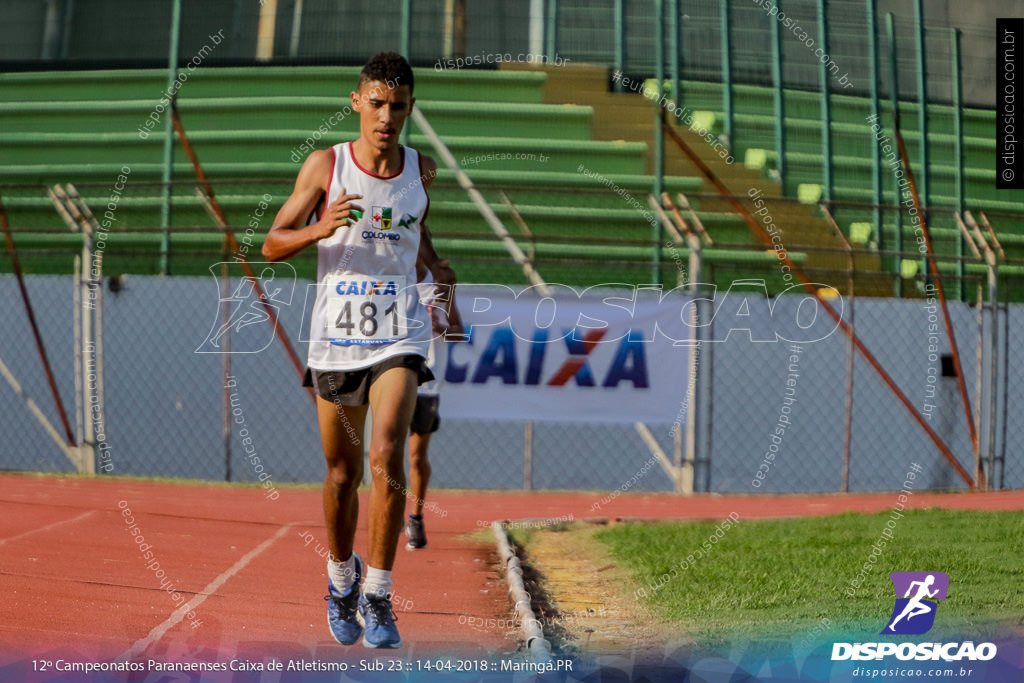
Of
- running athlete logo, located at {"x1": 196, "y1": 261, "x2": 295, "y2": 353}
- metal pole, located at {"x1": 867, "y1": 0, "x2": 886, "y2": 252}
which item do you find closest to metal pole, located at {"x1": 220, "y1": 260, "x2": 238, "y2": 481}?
running athlete logo, located at {"x1": 196, "y1": 261, "x2": 295, "y2": 353}

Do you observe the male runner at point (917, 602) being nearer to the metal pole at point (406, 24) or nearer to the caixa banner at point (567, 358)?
the caixa banner at point (567, 358)

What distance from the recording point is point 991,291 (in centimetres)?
1109

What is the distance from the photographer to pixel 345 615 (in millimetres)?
4691

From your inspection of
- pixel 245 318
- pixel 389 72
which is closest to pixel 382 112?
pixel 389 72

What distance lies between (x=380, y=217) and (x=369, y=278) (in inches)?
9.2

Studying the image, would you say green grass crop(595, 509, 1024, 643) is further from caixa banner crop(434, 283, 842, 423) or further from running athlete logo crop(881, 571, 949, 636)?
caixa banner crop(434, 283, 842, 423)

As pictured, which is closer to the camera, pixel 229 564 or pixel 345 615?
pixel 345 615

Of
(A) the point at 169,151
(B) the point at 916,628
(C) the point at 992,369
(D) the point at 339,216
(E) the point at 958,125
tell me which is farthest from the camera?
(E) the point at 958,125

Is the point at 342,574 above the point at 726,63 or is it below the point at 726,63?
below

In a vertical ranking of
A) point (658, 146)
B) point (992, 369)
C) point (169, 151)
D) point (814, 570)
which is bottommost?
point (814, 570)

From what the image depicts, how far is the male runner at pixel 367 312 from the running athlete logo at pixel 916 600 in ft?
7.25

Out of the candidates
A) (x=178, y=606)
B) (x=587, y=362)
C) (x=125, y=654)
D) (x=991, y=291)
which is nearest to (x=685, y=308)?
(x=587, y=362)

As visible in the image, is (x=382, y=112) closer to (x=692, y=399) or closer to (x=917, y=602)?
(x=917, y=602)

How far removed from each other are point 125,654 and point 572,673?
169 centimetres
